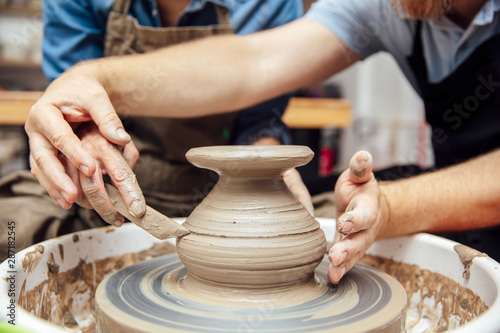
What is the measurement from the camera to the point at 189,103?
1363 millimetres

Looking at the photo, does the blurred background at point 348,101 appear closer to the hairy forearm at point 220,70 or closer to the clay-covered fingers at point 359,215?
the hairy forearm at point 220,70

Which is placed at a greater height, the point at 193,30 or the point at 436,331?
the point at 193,30

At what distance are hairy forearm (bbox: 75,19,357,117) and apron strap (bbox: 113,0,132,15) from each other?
0.36 metres

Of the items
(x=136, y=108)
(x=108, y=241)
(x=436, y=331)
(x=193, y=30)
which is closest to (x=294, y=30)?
(x=193, y=30)

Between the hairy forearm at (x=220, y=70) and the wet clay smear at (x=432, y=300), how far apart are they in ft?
2.13

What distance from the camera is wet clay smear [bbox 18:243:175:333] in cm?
92

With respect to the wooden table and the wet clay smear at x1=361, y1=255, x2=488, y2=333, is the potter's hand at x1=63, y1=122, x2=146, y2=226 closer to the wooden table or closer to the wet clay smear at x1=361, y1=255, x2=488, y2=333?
the wet clay smear at x1=361, y1=255, x2=488, y2=333

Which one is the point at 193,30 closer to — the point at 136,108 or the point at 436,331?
the point at 136,108

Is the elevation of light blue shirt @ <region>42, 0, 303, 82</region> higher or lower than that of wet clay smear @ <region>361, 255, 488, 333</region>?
higher

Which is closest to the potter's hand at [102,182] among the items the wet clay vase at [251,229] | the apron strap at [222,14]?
the wet clay vase at [251,229]

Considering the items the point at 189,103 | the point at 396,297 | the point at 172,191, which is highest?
the point at 189,103

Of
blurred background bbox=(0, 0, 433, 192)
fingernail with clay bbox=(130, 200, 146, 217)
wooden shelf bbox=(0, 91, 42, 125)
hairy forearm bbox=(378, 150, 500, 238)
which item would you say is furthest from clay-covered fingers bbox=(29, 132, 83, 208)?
blurred background bbox=(0, 0, 433, 192)

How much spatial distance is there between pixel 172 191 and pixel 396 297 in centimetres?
116

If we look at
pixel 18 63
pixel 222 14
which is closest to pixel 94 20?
pixel 222 14
